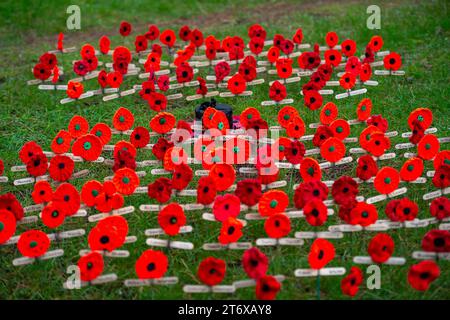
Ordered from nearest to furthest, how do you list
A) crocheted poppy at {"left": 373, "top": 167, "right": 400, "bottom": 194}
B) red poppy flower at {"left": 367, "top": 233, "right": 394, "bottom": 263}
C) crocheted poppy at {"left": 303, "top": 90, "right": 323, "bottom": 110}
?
red poppy flower at {"left": 367, "top": 233, "right": 394, "bottom": 263} < crocheted poppy at {"left": 373, "top": 167, "right": 400, "bottom": 194} < crocheted poppy at {"left": 303, "top": 90, "right": 323, "bottom": 110}

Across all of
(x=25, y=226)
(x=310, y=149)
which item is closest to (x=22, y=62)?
(x=25, y=226)

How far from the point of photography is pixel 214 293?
10.5 ft

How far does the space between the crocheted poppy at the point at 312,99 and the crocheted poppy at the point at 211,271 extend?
7.55 feet

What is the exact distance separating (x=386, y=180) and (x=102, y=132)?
230 cm

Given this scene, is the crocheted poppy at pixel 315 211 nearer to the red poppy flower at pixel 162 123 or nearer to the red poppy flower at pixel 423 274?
the red poppy flower at pixel 423 274

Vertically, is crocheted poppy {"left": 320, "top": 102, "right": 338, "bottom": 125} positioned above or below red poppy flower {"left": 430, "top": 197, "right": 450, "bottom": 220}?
above

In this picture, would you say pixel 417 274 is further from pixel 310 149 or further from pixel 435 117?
pixel 435 117

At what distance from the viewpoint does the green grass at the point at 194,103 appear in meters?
3.30

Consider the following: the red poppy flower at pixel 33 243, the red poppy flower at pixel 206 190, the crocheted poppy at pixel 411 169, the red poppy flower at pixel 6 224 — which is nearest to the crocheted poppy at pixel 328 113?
the crocheted poppy at pixel 411 169

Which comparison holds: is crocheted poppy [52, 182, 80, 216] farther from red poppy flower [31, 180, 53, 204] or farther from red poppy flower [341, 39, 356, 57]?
red poppy flower [341, 39, 356, 57]

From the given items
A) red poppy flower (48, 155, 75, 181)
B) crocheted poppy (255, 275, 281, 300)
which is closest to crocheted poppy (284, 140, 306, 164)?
crocheted poppy (255, 275, 281, 300)

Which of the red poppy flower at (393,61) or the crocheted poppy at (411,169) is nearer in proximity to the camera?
the crocheted poppy at (411,169)

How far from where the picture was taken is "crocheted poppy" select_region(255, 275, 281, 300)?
294 centimetres

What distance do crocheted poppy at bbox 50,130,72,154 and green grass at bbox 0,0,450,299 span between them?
207mm
